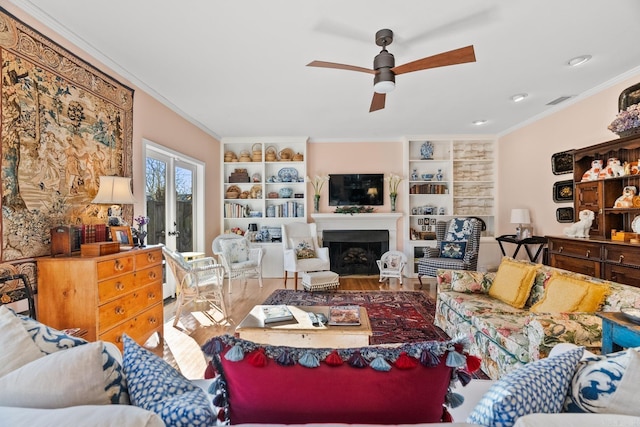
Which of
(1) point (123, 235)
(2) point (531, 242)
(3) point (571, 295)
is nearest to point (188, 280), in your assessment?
A: (1) point (123, 235)

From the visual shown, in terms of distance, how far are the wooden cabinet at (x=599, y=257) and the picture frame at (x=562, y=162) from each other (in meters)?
1.10

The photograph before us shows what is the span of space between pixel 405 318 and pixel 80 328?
3.00 meters

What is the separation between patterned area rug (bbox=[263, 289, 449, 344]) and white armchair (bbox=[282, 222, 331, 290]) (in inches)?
15.0

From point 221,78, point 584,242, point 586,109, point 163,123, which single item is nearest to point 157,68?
point 221,78

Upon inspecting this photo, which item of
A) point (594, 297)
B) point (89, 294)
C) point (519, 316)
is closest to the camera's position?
point (594, 297)

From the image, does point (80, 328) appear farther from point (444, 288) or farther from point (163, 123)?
point (444, 288)

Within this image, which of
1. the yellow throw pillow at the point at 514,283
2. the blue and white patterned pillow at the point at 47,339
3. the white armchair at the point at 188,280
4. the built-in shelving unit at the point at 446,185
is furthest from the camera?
the built-in shelving unit at the point at 446,185

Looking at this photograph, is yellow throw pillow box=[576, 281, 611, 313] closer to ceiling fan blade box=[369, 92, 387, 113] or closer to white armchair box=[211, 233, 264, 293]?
ceiling fan blade box=[369, 92, 387, 113]

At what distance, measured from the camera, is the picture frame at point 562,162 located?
395cm

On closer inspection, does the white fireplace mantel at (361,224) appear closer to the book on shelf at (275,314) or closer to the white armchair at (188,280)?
the white armchair at (188,280)

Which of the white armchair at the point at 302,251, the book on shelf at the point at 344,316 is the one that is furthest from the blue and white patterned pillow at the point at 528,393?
the white armchair at the point at 302,251

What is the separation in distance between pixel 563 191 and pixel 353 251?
3.29 m

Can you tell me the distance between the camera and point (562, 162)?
407 cm

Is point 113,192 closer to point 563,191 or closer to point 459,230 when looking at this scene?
point 459,230
